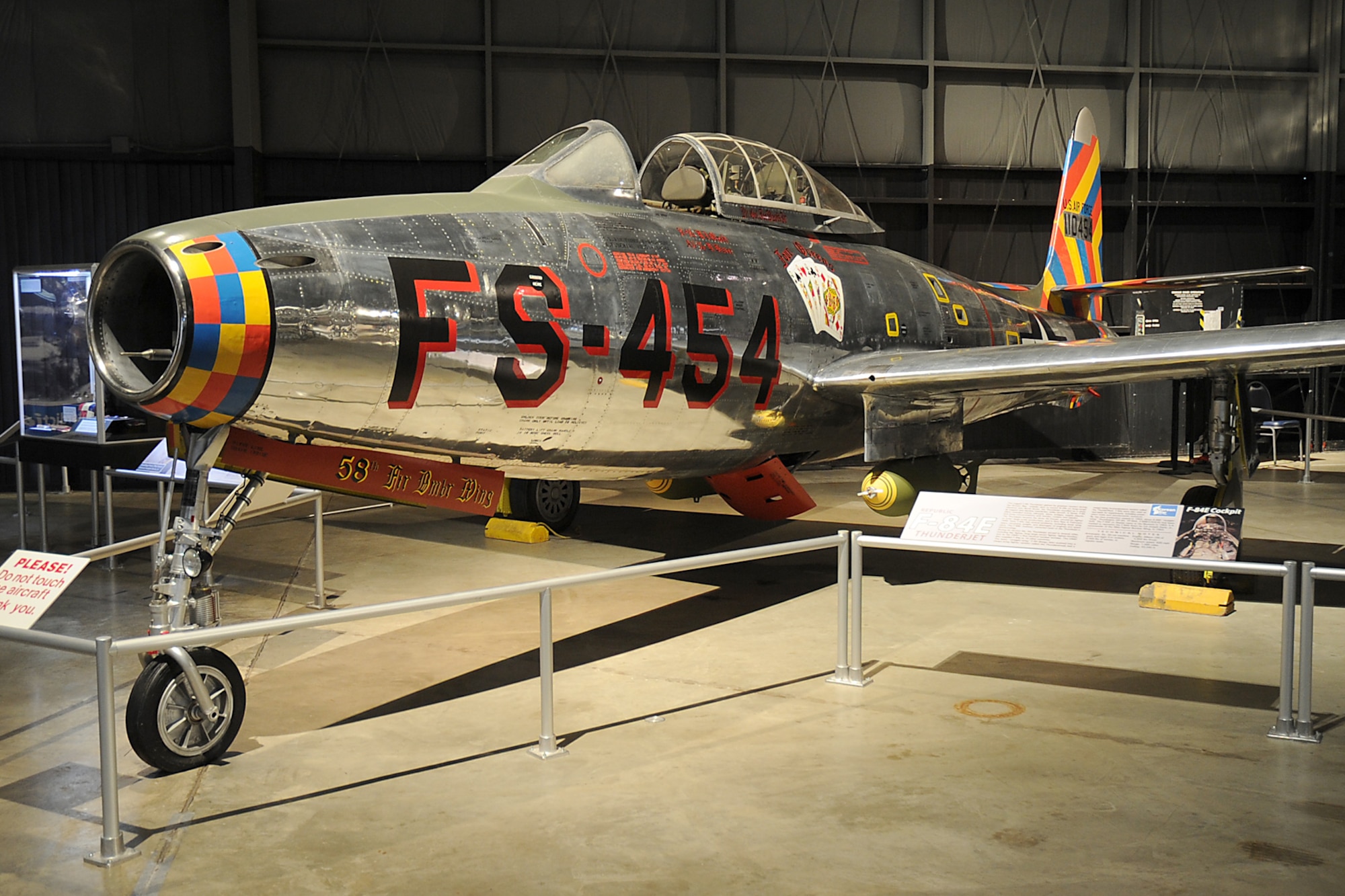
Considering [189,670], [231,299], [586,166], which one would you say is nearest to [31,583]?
[189,670]

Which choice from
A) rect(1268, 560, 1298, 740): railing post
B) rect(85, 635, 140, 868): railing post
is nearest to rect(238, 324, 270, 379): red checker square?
rect(85, 635, 140, 868): railing post

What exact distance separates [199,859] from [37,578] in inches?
47.1

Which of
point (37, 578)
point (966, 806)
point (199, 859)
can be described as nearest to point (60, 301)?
point (37, 578)

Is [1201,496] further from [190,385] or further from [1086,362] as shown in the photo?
[190,385]

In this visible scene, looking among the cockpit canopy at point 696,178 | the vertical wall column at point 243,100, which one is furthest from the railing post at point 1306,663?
the vertical wall column at point 243,100

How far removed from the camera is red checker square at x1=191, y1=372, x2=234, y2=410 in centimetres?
443

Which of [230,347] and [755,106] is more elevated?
[755,106]

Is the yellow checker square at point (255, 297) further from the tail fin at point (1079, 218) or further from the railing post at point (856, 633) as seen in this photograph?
the tail fin at point (1079, 218)

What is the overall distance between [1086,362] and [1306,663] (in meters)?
3.07

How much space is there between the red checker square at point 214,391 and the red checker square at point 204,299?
9.3 inches

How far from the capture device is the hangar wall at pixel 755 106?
1542 cm

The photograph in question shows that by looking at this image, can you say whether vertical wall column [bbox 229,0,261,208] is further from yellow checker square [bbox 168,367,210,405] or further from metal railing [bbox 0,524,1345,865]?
metal railing [bbox 0,524,1345,865]

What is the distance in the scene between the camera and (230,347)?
14.5 ft

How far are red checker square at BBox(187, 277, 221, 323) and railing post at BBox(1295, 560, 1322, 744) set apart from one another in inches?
177
